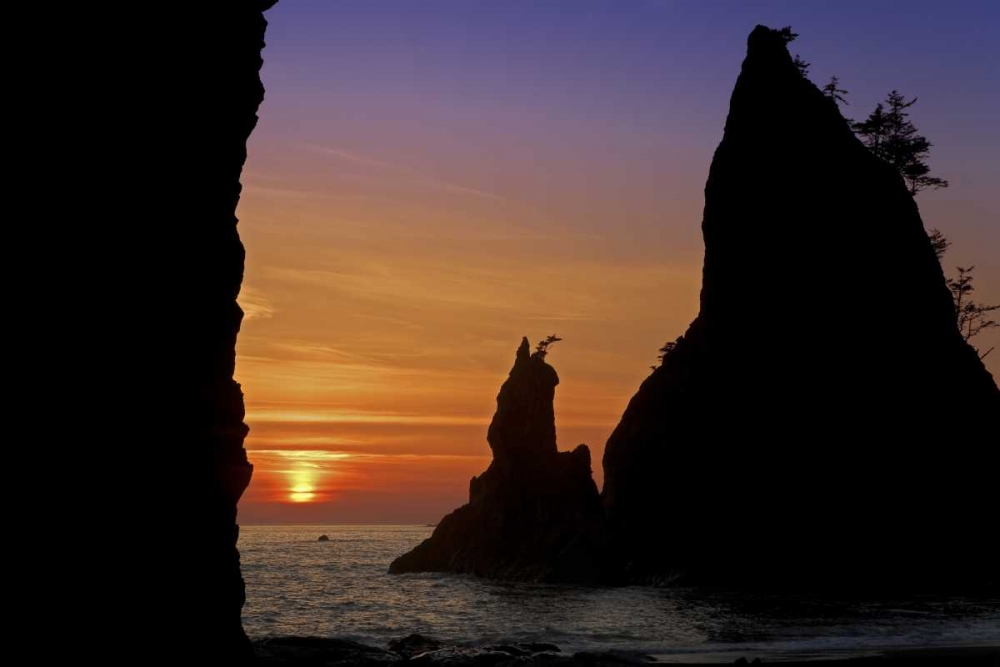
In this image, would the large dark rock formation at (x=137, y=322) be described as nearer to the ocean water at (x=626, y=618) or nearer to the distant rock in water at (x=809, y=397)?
the ocean water at (x=626, y=618)

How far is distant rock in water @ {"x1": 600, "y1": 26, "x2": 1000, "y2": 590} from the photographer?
5828 centimetres

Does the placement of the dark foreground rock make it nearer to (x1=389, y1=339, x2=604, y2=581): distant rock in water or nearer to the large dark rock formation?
the large dark rock formation

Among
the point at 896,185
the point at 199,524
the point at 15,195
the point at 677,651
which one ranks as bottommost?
the point at 677,651

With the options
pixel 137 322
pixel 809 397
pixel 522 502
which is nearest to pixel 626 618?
pixel 809 397

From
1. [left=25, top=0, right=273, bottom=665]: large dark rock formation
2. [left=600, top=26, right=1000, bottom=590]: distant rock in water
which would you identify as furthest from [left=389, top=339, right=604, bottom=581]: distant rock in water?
[left=25, top=0, right=273, bottom=665]: large dark rock formation

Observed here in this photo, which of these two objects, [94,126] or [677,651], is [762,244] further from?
[94,126]

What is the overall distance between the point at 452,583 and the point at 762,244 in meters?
39.2

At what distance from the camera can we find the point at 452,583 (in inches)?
3194

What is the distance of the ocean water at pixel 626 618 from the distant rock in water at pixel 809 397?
6613 millimetres

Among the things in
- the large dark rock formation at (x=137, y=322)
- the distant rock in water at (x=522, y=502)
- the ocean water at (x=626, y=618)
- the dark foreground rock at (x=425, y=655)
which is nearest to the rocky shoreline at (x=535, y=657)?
the dark foreground rock at (x=425, y=655)

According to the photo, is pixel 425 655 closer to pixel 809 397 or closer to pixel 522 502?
pixel 809 397

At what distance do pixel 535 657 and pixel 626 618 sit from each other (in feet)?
69.0

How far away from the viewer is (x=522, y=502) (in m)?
90.6

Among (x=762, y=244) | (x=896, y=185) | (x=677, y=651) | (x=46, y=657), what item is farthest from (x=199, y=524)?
(x=896, y=185)
